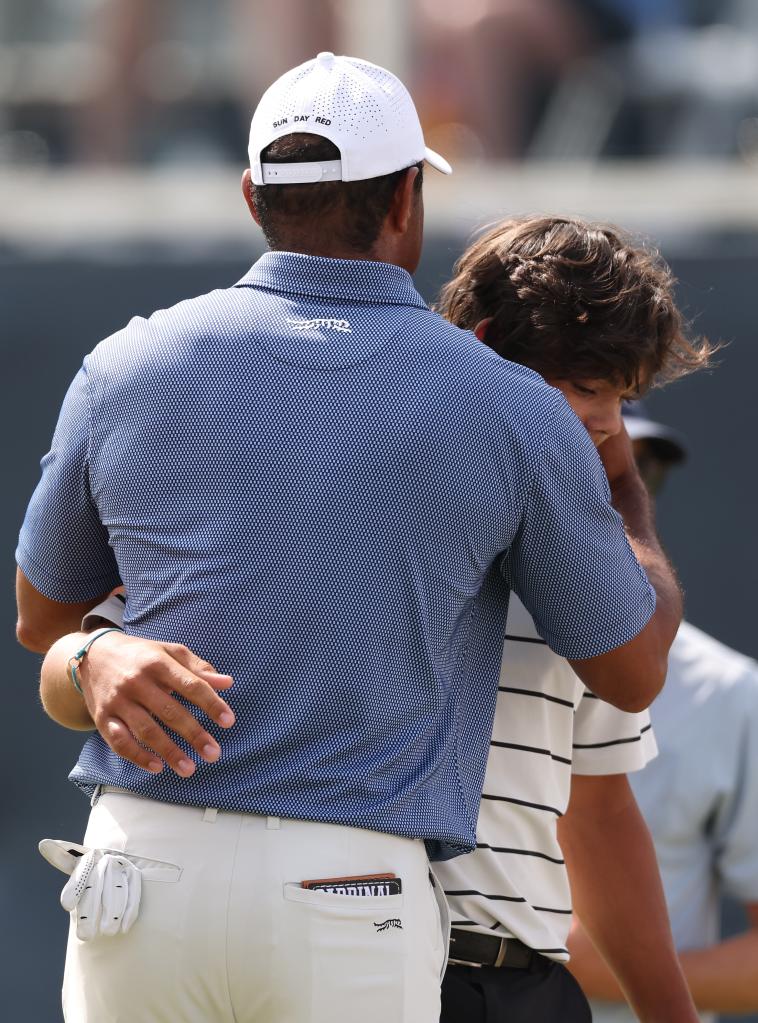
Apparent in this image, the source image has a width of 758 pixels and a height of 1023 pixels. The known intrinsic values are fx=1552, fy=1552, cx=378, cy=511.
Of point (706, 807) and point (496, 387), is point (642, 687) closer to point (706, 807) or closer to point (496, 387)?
point (496, 387)

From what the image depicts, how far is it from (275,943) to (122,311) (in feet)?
8.54

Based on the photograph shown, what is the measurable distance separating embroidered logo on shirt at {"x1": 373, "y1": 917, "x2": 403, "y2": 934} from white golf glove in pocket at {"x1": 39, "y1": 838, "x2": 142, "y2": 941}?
0.23 m

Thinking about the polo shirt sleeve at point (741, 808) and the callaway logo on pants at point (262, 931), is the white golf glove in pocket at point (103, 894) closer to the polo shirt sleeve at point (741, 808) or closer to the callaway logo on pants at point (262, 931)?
the callaway logo on pants at point (262, 931)

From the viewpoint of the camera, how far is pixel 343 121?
156cm

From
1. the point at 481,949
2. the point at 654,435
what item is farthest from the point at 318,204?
the point at 654,435

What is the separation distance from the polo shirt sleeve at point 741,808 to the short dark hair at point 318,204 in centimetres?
126

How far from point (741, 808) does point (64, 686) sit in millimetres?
1364

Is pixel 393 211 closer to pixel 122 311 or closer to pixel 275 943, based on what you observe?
pixel 275 943

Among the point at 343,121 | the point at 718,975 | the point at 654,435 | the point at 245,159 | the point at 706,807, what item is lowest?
the point at 718,975

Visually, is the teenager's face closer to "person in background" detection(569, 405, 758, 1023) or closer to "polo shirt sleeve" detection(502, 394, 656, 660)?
"polo shirt sleeve" detection(502, 394, 656, 660)

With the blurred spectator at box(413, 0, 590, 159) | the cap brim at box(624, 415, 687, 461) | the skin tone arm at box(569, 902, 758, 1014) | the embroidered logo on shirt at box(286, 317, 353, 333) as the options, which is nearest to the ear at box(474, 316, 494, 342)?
the embroidered logo on shirt at box(286, 317, 353, 333)

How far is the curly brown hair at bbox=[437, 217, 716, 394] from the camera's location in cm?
175

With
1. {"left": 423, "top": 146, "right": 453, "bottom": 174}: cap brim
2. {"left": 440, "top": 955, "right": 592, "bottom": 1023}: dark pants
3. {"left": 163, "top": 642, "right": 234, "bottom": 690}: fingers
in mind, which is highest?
{"left": 423, "top": 146, "right": 453, "bottom": 174}: cap brim

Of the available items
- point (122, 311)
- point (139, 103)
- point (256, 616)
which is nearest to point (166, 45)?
point (139, 103)
